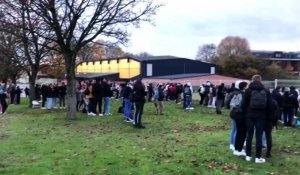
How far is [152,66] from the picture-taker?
261ft

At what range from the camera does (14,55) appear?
3584cm

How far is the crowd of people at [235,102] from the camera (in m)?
10.4

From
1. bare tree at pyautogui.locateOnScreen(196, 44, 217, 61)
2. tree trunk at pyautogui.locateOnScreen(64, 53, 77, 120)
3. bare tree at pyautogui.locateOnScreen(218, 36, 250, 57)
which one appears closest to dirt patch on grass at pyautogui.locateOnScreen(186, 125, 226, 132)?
tree trunk at pyautogui.locateOnScreen(64, 53, 77, 120)

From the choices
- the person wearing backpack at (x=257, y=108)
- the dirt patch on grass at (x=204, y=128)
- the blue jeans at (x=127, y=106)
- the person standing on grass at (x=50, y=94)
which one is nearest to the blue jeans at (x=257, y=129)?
the person wearing backpack at (x=257, y=108)

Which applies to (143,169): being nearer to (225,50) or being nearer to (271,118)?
(271,118)

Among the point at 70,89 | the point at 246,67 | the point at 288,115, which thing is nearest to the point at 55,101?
the point at 70,89

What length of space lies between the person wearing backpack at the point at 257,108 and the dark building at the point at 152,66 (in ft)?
211

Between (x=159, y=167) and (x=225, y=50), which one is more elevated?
(x=225, y=50)

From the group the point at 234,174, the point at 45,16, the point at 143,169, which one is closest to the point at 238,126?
the point at 234,174

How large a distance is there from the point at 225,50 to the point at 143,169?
100m

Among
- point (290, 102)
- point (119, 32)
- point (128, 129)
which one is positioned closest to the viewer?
point (128, 129)

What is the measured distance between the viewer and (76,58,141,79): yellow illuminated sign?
80062 millimetres

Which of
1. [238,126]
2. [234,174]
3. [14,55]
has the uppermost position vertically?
[14,55]

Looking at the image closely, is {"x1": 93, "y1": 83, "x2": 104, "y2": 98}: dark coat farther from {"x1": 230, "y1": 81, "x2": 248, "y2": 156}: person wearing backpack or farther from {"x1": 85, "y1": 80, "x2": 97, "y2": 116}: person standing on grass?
{"x1": 230, "y1": 81, "x2": 248, "y2": 156}: person wearing backpack
